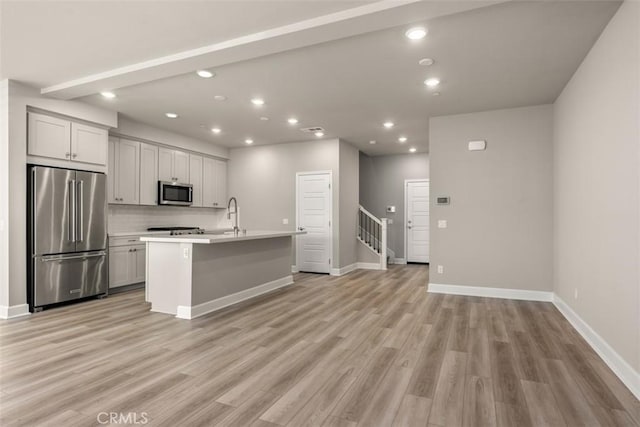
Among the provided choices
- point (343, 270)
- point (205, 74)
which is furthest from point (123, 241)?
point (343, 270)

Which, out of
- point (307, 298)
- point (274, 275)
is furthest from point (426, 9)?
point (274, 275)

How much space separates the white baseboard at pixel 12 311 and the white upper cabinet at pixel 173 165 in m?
2.97

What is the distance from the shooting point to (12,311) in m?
4.20

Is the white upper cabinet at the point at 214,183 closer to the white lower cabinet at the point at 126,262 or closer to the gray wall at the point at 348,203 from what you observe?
the white lower cabinet at the point at 126,262

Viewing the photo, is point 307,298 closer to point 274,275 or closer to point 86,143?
point 274,275

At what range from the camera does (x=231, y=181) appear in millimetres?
8312

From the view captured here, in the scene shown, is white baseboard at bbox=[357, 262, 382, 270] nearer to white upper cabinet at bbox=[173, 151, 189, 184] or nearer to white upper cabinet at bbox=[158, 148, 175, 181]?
white upper cabinet at bbox=[173, 151, 189, 184]

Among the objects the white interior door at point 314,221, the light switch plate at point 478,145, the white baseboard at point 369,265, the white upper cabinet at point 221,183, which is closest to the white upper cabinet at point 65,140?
the white upper cabinet at point 221,183

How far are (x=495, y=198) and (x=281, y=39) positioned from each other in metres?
3.90

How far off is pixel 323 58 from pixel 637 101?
2547mm

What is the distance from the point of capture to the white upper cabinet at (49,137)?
4.46 m

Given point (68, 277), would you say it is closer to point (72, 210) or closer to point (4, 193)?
point (72, 210)

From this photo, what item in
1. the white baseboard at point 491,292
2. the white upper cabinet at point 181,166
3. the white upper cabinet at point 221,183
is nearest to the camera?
the white baseboard at point 491,292

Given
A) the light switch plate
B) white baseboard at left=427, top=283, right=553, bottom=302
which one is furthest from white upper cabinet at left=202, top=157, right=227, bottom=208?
the light switch plate
